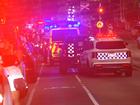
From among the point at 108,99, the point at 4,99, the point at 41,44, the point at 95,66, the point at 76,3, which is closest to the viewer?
the point at 4,99

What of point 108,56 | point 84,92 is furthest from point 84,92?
point 108,56

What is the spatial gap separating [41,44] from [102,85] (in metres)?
15.3

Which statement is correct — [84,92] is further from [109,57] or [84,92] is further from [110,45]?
[110,45]

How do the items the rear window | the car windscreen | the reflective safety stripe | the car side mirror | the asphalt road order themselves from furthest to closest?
1. the car windscreen
2. the reflective safety stripe
3. the rear window
4. the asphalt road
5. the car side mirror

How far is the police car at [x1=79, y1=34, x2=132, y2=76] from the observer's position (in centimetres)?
2823

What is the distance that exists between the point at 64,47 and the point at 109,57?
166 inches

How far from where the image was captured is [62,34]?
3422 cm

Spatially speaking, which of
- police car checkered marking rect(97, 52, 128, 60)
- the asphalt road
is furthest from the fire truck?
the asphalt road

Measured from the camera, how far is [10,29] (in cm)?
5356

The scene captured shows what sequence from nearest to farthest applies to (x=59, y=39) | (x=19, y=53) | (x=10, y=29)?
(x=19, y=53), (x=59, y=39), (x=10, y=29)

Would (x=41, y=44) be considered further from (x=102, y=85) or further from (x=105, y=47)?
(x=102, y=85)

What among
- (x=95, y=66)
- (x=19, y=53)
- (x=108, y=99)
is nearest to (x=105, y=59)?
(x=95, y=66)

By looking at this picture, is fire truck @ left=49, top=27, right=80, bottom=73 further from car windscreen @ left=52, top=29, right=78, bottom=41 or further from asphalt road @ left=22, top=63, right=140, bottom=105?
asphalt road @ left=22, top=63, right=140, bottom=105

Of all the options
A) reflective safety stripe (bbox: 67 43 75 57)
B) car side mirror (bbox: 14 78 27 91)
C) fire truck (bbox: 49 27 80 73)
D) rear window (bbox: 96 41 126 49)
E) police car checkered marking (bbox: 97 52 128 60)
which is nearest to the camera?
car side mirror (bbox: 14 78 27 91)
